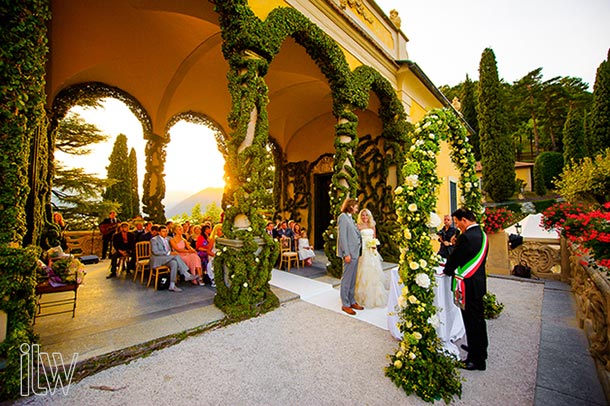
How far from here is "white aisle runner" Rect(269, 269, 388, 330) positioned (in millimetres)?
4062

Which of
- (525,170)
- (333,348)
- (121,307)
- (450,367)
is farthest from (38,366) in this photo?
(525,170)

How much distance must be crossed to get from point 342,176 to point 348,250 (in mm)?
2427

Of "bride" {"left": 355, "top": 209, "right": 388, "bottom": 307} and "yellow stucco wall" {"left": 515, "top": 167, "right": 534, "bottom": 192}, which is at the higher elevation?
"yellow stucco wall" {"left": 515, "top": 167, "right": 534, "bottom": 192}

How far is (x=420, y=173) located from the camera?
2740mm

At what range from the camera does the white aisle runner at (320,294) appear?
4062mm

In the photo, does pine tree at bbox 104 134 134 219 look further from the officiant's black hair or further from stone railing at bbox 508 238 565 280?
stone railing at bbox 508 238 565 280

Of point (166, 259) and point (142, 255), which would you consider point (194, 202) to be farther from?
point (166, 259)

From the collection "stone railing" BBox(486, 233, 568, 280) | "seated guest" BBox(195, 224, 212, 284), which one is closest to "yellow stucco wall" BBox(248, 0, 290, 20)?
"seated guest" BBox(195, 224, 212, 284)

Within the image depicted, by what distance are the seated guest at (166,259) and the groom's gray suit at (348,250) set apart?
3.38 meters

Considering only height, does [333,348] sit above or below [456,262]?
below

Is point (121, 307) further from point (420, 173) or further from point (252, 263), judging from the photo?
point (420, 173)

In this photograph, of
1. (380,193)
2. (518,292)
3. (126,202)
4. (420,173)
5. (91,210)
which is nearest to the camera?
(420,173)

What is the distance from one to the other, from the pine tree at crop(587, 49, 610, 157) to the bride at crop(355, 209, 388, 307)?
23.3 meters

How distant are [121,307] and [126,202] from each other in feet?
49.0
